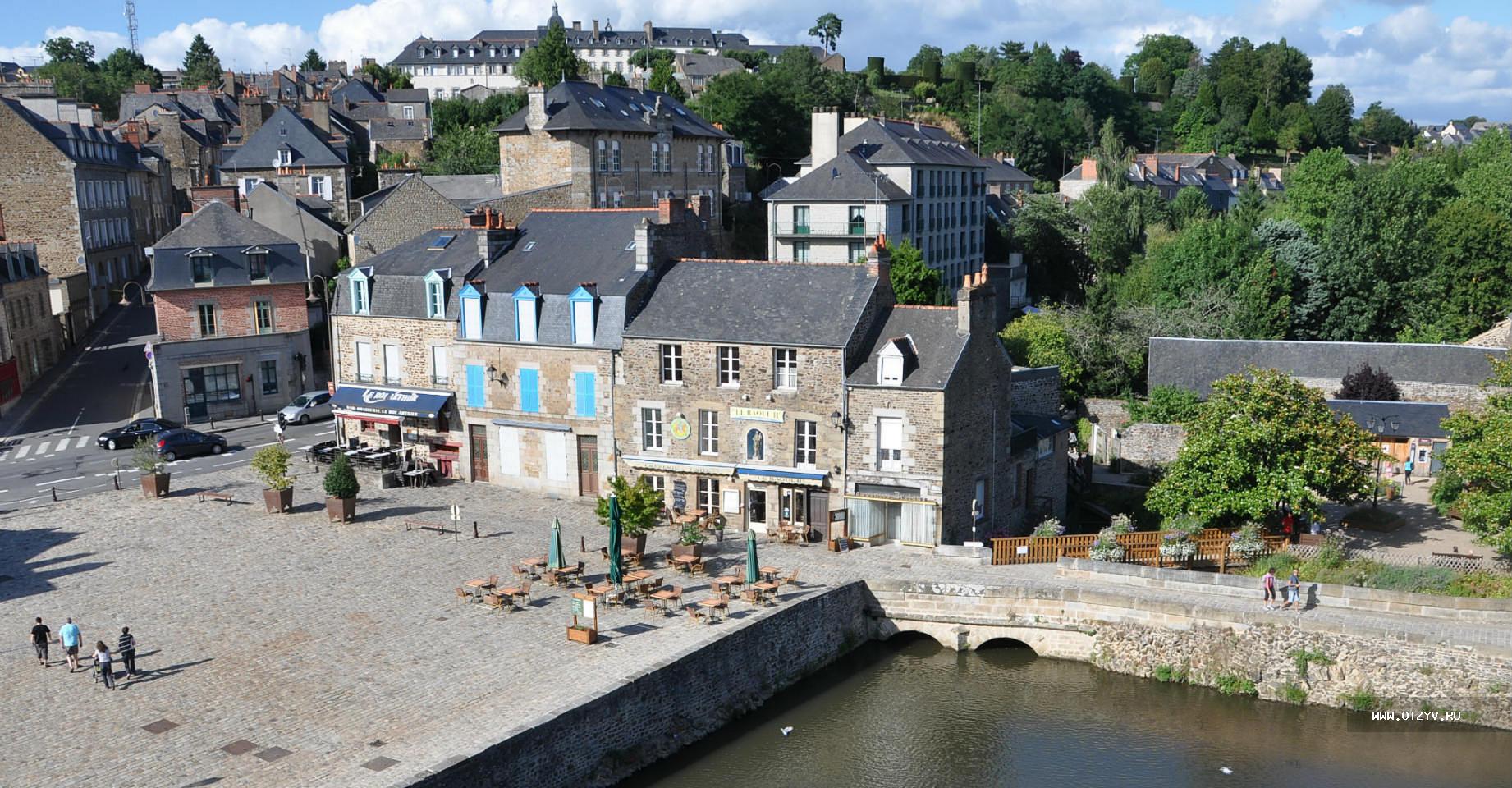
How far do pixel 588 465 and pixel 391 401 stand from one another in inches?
230

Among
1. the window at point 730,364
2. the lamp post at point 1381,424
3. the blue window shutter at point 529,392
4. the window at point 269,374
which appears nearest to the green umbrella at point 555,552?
the window at point 730,364

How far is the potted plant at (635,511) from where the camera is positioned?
22.5 meters

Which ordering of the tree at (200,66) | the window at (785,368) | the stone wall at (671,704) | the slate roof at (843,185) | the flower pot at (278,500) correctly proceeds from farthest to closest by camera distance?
the tree at (200,66), the slate roof at (843,185), the flower pot at (278,500), the window at (785,368), the stone wall at (671,704)

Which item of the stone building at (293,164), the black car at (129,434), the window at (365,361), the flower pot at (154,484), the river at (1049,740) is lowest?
the river at (1049,740)

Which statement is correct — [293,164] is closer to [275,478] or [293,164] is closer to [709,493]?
[275,478]

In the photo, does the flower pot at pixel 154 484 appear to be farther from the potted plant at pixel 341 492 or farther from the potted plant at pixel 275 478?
the potted plant at pixel 341 492

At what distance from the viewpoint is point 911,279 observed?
36750 mm

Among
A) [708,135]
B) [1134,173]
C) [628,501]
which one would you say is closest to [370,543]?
[628,501]

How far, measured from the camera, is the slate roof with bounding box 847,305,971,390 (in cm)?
2388

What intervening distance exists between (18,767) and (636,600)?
9.53 metres

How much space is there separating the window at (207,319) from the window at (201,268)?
754 mm

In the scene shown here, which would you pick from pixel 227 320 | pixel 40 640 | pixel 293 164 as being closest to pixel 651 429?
pixel 40 640

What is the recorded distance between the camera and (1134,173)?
237 feet

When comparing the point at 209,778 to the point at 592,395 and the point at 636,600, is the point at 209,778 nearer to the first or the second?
the point at 636,600
